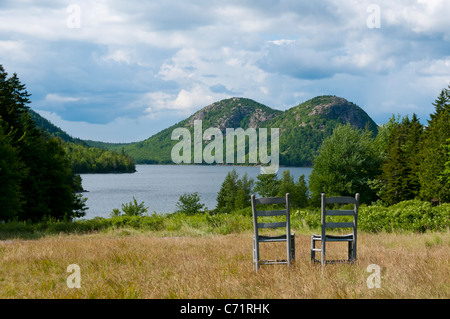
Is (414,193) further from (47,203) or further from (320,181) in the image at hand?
(47,203)

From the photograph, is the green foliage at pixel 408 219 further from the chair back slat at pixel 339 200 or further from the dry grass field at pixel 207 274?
the chair back slat at pixel 339 200

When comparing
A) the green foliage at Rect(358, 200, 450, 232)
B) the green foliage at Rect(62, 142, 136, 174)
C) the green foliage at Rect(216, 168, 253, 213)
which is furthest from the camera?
the green foliage at Rect(62, 142, 136, 174)

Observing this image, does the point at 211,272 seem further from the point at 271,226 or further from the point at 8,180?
the point at 8,180

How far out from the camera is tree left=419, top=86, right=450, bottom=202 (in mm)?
44469

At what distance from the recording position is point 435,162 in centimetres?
4428

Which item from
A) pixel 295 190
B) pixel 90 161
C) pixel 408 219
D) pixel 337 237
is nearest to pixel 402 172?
pixel 295 190

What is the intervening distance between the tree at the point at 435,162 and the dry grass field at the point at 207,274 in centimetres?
3654

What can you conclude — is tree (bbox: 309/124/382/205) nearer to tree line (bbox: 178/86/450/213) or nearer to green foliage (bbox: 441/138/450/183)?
tree line (bbox: 178/86/450/213)

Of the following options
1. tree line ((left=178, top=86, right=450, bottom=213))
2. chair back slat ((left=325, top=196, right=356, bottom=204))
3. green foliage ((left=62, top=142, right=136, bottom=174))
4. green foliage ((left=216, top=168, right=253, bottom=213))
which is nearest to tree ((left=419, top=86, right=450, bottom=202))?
tree line ((left=178, top=86, right=450, bottom=213))

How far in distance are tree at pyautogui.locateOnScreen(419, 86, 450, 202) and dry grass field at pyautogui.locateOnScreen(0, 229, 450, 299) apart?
36.5m

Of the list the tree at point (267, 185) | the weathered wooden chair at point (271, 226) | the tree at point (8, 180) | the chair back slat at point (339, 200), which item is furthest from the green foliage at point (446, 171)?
the tree at point (267, 185)

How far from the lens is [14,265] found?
961 cm

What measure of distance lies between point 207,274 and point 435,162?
140 ft

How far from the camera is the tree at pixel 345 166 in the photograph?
173 ft
